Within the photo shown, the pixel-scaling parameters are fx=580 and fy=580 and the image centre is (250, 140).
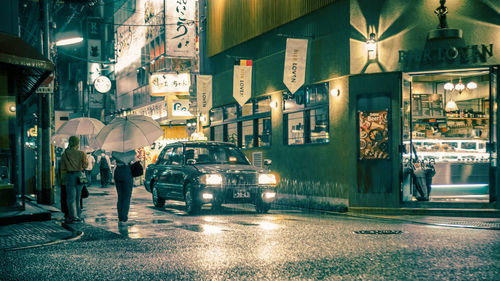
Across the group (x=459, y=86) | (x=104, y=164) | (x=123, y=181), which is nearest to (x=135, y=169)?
(x=123, y=181)

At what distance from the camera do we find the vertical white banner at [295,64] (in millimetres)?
18031

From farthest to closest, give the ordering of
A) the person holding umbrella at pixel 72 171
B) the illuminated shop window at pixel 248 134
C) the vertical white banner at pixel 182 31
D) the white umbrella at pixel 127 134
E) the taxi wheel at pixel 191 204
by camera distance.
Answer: the vertical white banner at pixel 182 31 < the illuminated shop window at pixel 248 134 < the taxi wheel at pixel 191 204 < the white umbrella at pixel 127 134 < the person holding umbrella at pixel 72 171

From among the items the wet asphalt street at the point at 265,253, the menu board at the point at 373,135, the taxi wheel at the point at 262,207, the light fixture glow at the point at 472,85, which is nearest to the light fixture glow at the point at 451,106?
the light fixture glow at the point at 472,85

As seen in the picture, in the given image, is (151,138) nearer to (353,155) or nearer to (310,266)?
(353,155)

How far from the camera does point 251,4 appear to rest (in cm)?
2312

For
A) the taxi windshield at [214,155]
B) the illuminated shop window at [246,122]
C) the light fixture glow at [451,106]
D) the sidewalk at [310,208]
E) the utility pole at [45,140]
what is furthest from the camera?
the illuminated shop window at [246,122]

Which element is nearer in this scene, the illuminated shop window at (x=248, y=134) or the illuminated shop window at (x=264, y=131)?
the illuminated shop window at (x=264, y=131)

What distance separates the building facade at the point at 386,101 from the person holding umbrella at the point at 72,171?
24.5 ft

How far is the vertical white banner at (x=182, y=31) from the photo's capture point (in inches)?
1171

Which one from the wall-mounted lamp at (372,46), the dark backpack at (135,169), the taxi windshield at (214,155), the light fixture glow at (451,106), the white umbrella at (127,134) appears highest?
the wall-mounted lamp at (372,46)

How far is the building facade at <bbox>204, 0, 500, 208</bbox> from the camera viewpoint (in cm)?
1512

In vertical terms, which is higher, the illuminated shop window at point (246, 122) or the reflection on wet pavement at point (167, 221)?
the illuminated shop window at point (246, 122)

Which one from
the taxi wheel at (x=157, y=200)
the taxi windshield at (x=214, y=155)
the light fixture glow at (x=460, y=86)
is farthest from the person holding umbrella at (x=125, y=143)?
the light fixture glow at (x=460, y=86)

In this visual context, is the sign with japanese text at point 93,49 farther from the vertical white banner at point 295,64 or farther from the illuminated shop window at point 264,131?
the vertical white banner at point 295,64
